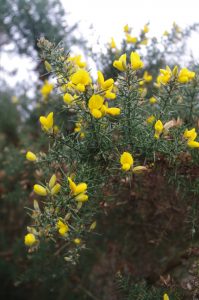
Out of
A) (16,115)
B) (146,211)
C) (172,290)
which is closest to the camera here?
(172,290)

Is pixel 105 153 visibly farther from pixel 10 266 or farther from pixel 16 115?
pixel 16 115

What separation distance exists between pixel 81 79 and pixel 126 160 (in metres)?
0.27

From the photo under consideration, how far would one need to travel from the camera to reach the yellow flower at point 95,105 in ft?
3.50

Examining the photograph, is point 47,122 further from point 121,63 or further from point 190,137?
point 190,137

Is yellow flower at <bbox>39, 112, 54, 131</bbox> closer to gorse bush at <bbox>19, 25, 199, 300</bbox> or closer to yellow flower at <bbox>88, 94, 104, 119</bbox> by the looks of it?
gorse bush at <bbox>19, 25, 199, 300</bbox>

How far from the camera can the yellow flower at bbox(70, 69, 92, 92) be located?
106cm

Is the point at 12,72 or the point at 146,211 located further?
the point at 12,72

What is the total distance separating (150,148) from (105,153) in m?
0.15

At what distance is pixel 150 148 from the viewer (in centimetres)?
119

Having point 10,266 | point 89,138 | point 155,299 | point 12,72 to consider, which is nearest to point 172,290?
point 155,299

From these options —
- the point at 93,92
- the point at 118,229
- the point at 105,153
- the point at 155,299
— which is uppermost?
the point at 93,92

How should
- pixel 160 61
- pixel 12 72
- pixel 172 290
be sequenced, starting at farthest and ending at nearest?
pixel 12 72
pixel 160 61
pixel 172 290

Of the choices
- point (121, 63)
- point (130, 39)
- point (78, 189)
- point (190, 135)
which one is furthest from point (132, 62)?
point (130, 39)

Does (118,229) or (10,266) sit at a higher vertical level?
(118,229)
